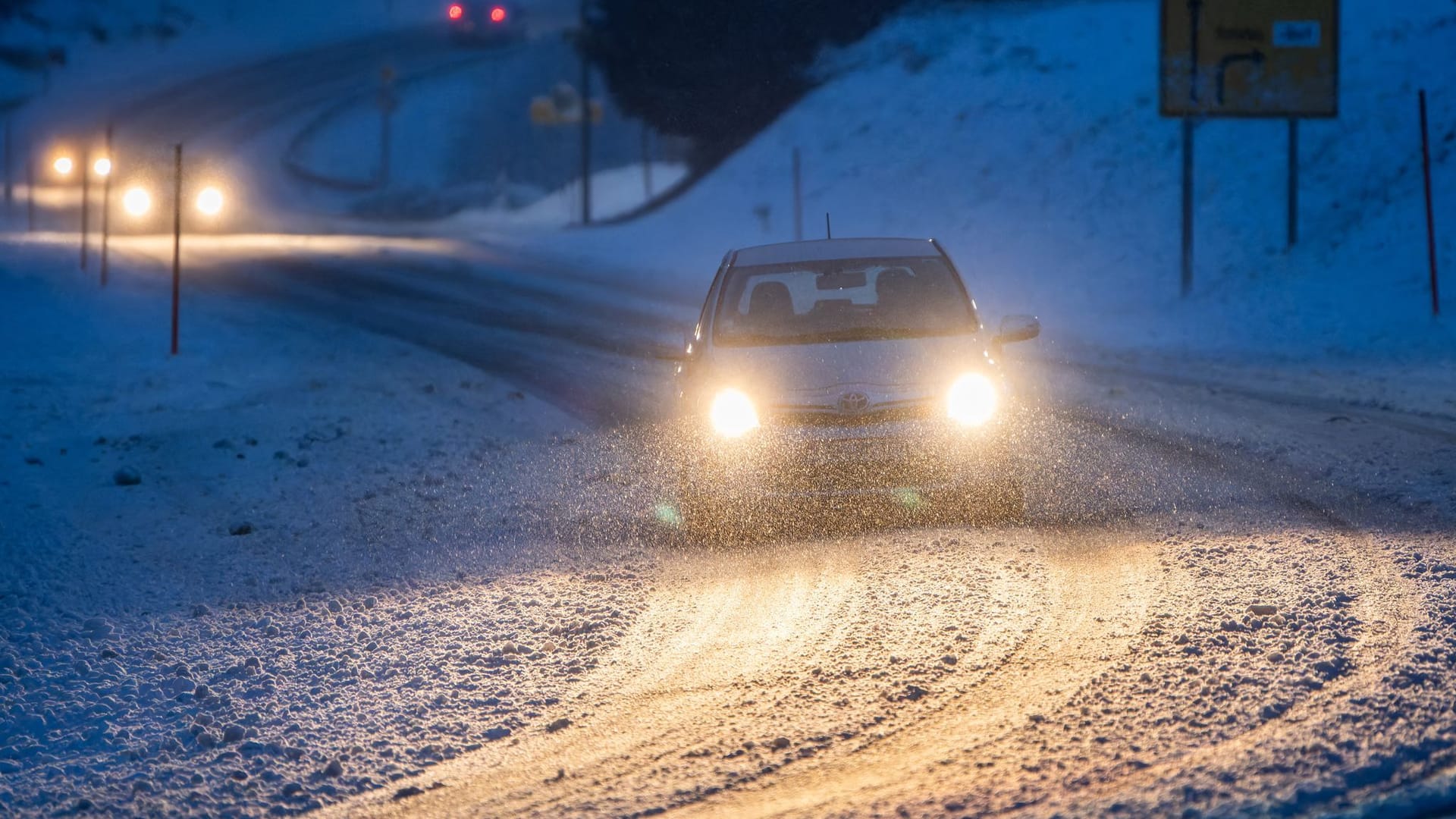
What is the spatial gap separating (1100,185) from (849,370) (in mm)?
18045

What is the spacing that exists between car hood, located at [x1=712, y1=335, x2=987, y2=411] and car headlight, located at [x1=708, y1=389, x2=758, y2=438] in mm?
62

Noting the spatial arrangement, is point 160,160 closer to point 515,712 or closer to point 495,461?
point 495,461

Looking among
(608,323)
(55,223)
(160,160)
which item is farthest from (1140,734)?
(160,160)

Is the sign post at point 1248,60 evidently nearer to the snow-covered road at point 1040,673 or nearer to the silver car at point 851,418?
the snow-covered road at point 1040,673

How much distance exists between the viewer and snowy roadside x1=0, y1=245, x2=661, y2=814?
15.8 ft

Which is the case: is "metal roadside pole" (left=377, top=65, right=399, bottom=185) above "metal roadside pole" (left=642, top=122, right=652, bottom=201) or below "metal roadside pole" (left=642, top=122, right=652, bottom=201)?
above

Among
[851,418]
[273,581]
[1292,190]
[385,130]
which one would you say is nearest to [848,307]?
[851,418]

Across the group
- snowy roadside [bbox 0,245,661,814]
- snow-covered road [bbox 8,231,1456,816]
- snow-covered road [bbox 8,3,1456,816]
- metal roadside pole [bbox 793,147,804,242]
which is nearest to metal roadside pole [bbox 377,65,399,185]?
metal roadside pole [bbox 793,147,804,242]

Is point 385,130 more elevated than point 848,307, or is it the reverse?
point 385,130

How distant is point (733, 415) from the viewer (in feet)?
24.6

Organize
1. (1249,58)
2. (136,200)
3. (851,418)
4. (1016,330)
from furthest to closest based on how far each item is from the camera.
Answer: (1249,58), (136,200), (1016,330), (851,418)

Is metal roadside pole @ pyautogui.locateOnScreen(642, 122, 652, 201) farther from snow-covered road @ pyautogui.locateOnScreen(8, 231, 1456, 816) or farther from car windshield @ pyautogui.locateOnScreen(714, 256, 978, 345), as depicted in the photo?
snow-covered road @ pyautogui.locateOnScreen(8, 231, 1456, 816)

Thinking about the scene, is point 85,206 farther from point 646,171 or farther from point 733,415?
point 646,171

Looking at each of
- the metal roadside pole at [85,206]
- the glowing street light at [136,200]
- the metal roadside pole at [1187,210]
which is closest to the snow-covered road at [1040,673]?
the metal roadside pole at [1187,210]
